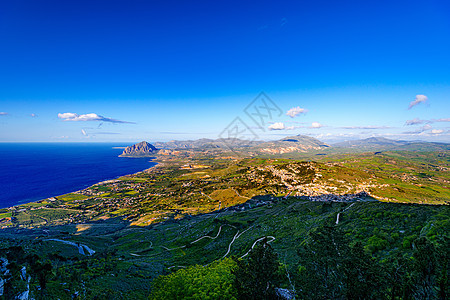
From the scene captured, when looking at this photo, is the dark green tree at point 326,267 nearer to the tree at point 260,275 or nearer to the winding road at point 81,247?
the tree at point 260,275

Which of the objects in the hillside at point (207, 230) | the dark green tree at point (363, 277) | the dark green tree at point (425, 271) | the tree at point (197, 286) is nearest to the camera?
the dark green tree at point (425, 271)

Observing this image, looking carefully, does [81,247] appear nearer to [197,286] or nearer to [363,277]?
[197,286]

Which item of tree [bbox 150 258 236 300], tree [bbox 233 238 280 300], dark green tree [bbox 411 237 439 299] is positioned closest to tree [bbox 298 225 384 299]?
dark green tree [bbox 411 237 439 299]

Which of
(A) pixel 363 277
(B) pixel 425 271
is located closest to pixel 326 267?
(A) pixel 363 277

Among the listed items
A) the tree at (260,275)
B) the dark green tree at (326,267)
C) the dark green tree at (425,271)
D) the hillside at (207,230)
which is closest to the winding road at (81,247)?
the hillside at (207,230)

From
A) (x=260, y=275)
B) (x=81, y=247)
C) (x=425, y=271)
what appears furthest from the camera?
(x=81, y=247)

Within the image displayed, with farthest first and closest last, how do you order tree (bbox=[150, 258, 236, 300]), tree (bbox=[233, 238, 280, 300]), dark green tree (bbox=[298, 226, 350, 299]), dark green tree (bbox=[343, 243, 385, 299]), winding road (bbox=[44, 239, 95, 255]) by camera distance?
1. winding road (bbox=[44, 239, 95, 255])
2. tree (bbox=[150, 258, 236, 300])
3. tree (bbox=[233, 238, 280, 300])
4. dark green tree (bbox=[298, 226, 350, 299])
5. dark green tree (bbox=[343, 243, 385, 299])

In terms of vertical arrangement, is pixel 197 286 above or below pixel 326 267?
below

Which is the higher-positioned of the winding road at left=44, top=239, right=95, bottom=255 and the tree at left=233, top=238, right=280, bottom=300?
the tree at left=233, top=238, right=280, bottom=300

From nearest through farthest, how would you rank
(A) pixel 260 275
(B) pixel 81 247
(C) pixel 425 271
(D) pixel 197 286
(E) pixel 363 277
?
(C) pixel 425 271
(E) pixel 363 277
(A) pixel 260 275
(D) pixel 197 286
(B) pixel 81 247

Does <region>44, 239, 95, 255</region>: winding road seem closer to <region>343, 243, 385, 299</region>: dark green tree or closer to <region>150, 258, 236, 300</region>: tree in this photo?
<region>150, 258, 236, 300</region>: tree

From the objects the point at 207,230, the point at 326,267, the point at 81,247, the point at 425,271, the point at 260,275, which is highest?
the point at 425,271

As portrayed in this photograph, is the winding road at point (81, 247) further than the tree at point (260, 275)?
Yes
